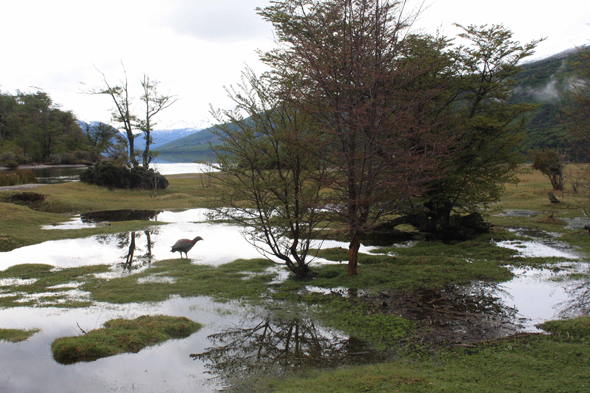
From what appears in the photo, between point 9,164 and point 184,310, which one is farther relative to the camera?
point 9,164

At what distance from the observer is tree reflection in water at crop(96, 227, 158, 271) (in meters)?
12.5

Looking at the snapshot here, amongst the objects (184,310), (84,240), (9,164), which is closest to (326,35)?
(184,310)

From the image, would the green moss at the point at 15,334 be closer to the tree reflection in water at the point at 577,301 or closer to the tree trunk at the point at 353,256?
the tree trunk at the point at 353,256

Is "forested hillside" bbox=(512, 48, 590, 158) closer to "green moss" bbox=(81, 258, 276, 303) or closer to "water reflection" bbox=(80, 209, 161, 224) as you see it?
"water reflection" bbox=(80, 209, 161, 224)

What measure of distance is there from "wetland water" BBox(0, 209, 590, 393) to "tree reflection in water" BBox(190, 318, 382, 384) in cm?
2

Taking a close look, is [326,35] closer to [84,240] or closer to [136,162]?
[84,240]

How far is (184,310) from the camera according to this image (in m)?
8.16

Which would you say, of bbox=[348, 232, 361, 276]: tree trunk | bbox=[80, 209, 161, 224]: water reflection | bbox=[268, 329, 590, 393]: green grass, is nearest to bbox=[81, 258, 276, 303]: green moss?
bbox=[348, 232, 361, 276]: tree trunk

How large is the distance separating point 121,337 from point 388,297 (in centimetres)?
536

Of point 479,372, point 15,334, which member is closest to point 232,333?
point 15,334

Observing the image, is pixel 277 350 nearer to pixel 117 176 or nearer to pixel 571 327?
pixel 571 327

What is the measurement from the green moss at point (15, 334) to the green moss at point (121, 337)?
2.61 ft

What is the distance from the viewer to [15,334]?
653 centimetres

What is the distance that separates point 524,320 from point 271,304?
491cm
